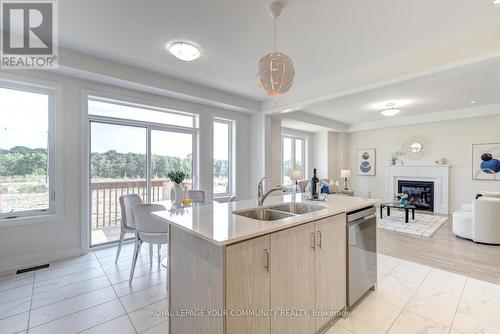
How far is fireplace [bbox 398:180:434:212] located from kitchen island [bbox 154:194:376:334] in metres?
5.97

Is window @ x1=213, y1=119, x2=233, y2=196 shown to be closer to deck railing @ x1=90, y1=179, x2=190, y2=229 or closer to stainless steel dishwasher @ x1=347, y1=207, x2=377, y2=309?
deck railing @ x1=90, y1=179, x2=190, y2=229

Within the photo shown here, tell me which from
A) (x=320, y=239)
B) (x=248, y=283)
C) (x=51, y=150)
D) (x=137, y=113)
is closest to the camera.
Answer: (x=248, y=283)

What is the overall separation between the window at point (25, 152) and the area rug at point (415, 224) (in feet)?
19.6

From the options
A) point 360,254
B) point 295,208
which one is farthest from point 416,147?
point 295,208

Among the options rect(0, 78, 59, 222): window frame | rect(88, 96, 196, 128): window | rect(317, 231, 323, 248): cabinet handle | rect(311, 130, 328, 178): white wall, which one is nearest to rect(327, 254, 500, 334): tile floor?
rect(317, 231, 323, 248): cabinet handle

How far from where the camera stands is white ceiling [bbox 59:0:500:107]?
88.2 inches

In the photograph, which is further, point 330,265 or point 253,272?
point 330,265

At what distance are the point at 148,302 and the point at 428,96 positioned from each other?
20.0ft

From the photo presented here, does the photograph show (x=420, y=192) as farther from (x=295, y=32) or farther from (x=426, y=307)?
(x=295, y=32)

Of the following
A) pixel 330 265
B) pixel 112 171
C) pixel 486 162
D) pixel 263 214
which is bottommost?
pixel 330 265

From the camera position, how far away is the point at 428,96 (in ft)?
16.1

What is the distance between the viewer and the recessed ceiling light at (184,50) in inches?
112

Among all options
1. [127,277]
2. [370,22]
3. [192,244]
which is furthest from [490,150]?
[127,277]

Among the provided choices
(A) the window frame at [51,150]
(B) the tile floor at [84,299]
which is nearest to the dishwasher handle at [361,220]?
(B) the tile floor at [84,299]
